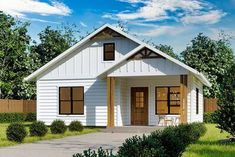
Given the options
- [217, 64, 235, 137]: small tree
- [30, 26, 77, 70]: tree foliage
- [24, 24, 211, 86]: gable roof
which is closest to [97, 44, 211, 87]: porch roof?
[24, 24, 211, 86]: gable roof

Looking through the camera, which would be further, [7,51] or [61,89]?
[7,51]

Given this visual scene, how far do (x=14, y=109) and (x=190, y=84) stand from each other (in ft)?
58.6

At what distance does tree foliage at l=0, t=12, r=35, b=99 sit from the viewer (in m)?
44.8

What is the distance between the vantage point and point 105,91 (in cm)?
2883

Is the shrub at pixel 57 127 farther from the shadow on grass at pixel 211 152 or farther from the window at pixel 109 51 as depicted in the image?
the shadow on grass at pixel 211 152

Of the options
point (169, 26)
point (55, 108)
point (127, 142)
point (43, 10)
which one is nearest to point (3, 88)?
point (43, 10)

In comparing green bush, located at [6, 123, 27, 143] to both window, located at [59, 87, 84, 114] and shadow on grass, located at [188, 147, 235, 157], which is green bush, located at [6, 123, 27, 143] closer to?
shadow on grass, located at [188, 147, 235, 157]

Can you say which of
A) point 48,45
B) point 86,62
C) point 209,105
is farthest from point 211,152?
point 48,45

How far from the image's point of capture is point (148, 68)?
85.7 feet

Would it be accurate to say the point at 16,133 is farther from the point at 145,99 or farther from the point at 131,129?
the point at 145,99

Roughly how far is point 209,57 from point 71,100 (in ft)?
68.4

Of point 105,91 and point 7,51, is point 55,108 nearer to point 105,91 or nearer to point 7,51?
point 105,91

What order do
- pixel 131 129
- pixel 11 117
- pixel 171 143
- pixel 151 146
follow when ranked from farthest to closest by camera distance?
1. pixel 11 117
2. pixel 131 129
3. pixel 171 143
4. pixel 151 146

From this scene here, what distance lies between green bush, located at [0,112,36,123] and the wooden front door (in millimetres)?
12610
